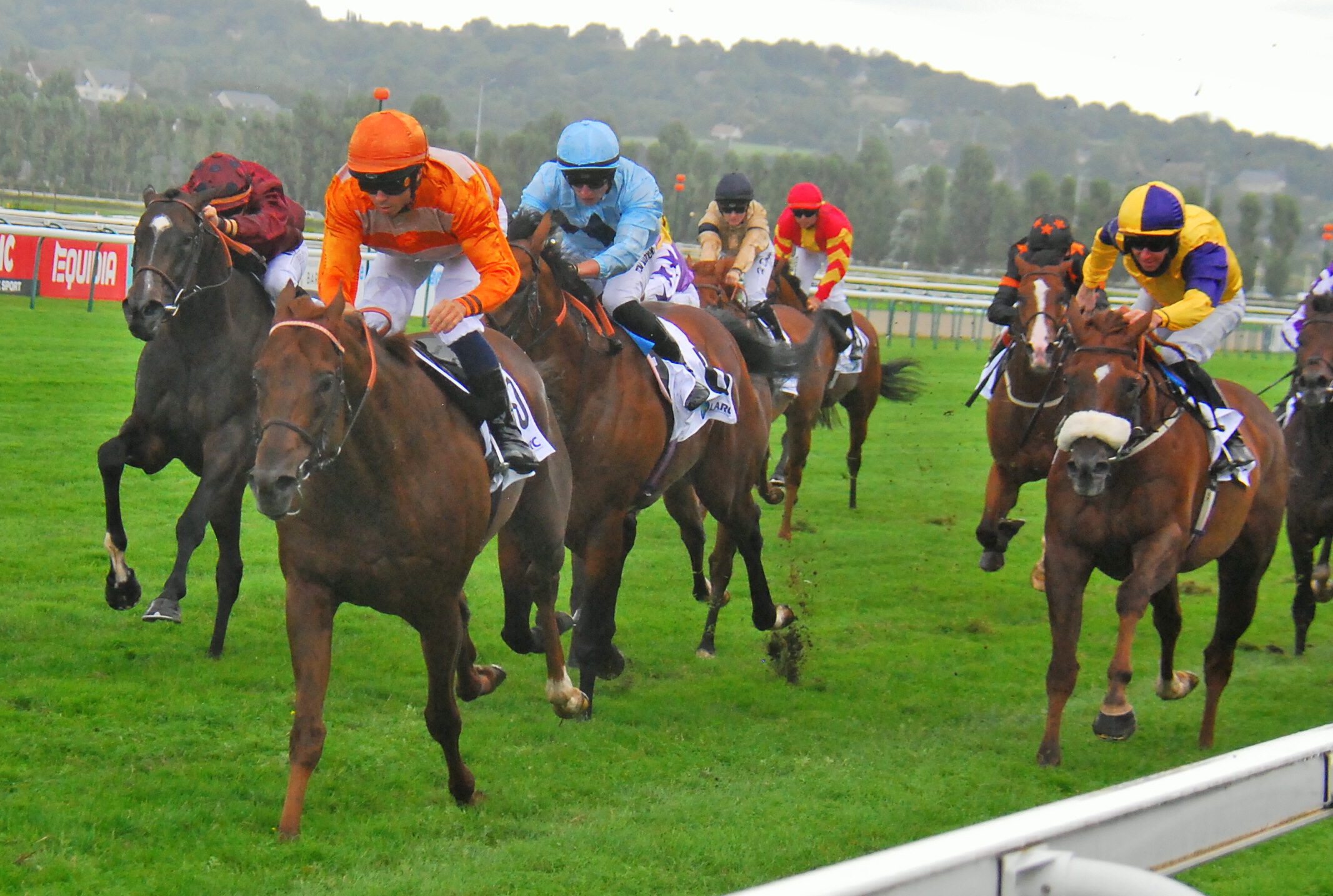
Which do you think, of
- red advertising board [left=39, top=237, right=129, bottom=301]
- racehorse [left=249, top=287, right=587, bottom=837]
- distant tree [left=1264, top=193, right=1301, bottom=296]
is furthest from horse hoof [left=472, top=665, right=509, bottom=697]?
distant tree [left=1264, top=193, right=1301, bottom=296]

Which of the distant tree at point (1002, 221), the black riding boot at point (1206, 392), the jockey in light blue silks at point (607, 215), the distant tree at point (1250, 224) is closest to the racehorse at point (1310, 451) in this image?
the black riding boot at point (1206, 392)

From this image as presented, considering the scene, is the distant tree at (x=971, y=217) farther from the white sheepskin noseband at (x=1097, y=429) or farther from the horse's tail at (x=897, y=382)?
the white sheepskin noseband at (x=1097, y=429)

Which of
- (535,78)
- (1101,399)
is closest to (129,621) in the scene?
(1101,399)

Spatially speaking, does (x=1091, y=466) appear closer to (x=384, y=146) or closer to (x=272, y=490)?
(x=384, y=146)

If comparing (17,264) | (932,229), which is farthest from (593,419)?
(932,229)

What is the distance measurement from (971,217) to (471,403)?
152 ft

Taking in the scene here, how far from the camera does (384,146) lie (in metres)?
4.20

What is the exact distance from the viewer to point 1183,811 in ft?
7.78

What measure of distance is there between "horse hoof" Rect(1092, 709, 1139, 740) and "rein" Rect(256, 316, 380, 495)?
2831 millimetres

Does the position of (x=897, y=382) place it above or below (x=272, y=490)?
below

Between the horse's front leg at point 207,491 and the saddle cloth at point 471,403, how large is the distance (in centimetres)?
156

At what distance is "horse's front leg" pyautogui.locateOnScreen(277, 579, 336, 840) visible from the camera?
403cm

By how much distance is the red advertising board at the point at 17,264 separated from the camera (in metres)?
17.3

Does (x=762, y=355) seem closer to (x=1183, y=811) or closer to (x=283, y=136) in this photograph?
(x=1183, y=811)
